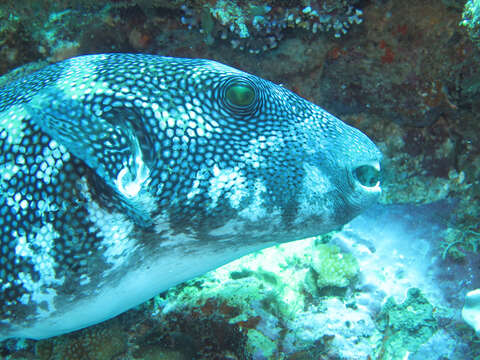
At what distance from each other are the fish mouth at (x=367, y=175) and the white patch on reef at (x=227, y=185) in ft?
2.87

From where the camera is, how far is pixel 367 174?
7.23ft

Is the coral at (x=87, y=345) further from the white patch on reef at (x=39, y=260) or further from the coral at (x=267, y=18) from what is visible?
the coral at (x=267, y=18)

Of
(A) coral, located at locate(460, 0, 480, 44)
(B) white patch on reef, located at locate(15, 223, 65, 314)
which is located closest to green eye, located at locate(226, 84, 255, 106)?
(B) white patch on reef, located at locate(15, 223, 65, 314)

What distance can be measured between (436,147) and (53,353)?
5153mm

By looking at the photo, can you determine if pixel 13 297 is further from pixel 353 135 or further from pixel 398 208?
pixel 398 208

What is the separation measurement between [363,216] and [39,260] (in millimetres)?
3957

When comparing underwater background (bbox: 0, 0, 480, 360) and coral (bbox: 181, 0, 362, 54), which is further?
coral (bbox: 181, 0, 362, 54)

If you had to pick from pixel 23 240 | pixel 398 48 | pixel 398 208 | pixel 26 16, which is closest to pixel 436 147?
pixel 398 208

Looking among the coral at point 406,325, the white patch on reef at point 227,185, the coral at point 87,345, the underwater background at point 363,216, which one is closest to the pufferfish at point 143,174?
the white patch on reef at point 227,185

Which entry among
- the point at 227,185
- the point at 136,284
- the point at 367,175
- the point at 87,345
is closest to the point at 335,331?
the point at 367,175

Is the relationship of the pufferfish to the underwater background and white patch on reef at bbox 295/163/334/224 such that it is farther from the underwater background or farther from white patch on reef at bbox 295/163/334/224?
the underwater background

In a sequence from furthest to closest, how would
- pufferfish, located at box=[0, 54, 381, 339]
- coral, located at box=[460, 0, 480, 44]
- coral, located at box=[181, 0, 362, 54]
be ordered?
coral, located at box=[181, 0, 362, 54], coral, located at box=[460, 0, 480, 44], pufferfish, located at box=[0, 54, 381, 339]

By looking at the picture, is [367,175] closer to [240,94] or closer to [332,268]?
[240,94]

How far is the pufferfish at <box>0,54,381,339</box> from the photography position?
1.80 m
